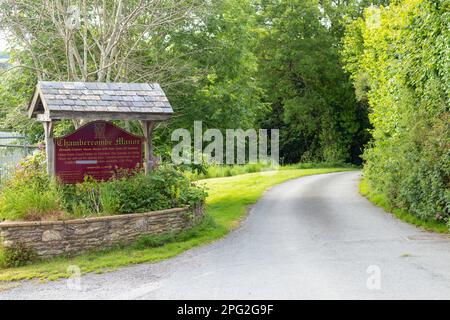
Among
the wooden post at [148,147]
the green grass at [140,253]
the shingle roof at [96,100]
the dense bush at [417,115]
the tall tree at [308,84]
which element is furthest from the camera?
the tall tree at [308,84]

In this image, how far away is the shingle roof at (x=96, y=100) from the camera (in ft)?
41.2

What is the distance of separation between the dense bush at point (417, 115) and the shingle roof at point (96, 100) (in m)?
7.06

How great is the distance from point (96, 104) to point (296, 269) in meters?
6.17

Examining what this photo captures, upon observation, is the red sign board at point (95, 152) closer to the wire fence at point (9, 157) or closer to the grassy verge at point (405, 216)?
the wire fence at point (9, 157)

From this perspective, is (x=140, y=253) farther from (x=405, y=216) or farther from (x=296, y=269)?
(x=405, y=216)

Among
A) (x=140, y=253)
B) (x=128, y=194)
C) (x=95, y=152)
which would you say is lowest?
(x=140, y=253)

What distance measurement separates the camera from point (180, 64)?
1956cm

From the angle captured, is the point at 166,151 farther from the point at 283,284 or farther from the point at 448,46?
the point at 283,284

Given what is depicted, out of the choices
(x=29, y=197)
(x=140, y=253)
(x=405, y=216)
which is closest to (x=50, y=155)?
(x=29, y=197)

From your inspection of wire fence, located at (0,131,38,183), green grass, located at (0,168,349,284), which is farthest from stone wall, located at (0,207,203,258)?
wire fence, located at (0,131,38,183)

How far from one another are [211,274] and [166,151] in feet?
30.5

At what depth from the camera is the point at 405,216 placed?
1603 centimetres

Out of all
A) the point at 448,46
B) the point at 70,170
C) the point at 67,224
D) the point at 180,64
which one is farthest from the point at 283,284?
the point at 180,64

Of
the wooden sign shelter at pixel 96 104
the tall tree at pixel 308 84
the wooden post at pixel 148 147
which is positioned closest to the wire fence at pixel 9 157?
the wooden sign shelter at pixel 96 104
